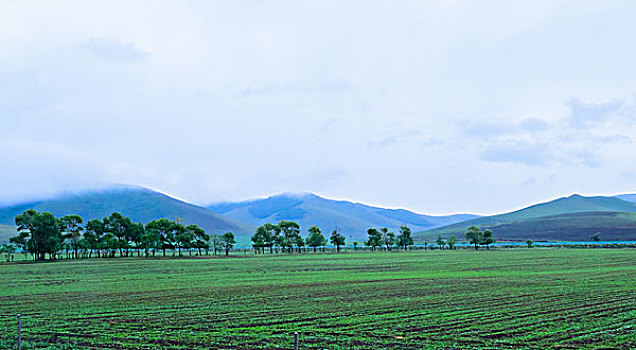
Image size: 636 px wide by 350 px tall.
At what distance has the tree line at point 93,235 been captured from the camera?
106m

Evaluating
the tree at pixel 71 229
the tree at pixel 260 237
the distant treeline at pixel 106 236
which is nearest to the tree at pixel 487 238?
the distant treeline at pixel 106 236

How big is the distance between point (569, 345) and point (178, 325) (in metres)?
15.7

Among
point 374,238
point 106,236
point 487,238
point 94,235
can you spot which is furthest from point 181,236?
point 487,238

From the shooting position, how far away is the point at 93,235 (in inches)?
4742

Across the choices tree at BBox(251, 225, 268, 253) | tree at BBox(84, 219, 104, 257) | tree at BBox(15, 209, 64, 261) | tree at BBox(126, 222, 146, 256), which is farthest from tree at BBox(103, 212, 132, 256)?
tree at BBox(251, 225, 268, 253)

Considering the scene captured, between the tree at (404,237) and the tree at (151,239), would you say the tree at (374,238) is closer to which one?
the tree at (404,237)

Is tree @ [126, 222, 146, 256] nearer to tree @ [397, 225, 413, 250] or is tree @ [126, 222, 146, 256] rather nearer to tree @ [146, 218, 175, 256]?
tree @ [146, 218, 175, 256]


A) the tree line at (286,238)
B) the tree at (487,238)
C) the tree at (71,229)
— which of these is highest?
the tree at (71,229)

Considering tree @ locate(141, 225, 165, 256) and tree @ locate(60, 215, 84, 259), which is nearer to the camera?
tree @ locate(60, 215, 84, 259)

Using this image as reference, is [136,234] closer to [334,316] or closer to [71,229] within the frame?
[71,229]

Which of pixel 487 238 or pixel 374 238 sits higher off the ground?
pixel 374 238

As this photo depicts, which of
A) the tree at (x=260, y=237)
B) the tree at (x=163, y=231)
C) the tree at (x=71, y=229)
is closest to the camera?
the tree at (x=71, y=229)

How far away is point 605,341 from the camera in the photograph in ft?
59.7

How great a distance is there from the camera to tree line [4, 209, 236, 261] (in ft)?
347
